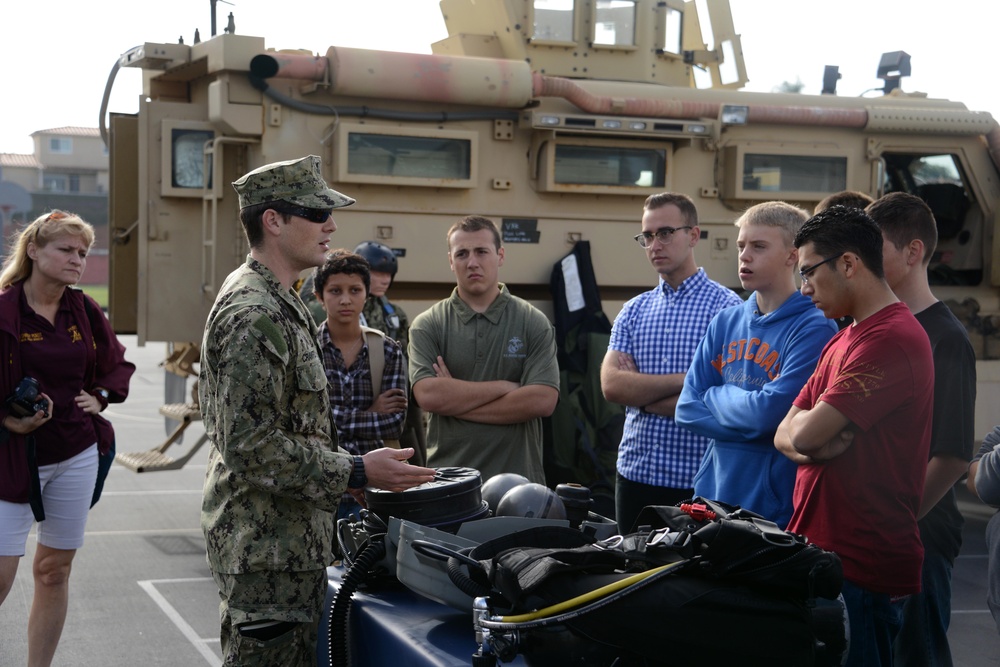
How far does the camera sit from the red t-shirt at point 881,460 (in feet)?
9.23

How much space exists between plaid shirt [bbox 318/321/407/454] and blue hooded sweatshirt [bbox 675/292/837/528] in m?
1.31

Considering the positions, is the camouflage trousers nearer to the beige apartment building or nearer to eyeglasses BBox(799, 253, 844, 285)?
eyeglasses BBox(799, 253, 844, 285)

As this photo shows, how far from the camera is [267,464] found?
2.69 m

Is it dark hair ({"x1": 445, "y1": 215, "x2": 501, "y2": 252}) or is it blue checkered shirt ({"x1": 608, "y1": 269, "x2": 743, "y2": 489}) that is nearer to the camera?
blue checkered shirt ({"x1": 608, "y1": 269, "x2": 743, "y2": 489})

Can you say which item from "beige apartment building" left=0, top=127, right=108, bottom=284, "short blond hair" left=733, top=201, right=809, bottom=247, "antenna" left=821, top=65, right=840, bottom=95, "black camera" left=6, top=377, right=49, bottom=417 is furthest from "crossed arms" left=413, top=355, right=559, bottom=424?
"beige apartment building" left=0, top=127, right=108, bottom=284

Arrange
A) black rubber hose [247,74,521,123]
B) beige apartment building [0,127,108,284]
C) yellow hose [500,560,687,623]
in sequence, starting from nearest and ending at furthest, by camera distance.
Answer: yellow hose [500,560,687,623]
black rubber hose [247,74,521,123]
beige apartment building [0,127,108,284]

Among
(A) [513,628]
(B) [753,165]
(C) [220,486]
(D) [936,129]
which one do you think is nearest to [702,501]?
(A) [513,628]

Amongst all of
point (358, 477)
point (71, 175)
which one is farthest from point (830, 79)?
point (71, 175)

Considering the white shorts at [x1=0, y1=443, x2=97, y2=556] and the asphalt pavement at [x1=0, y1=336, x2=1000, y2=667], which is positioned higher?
the white shorts at [x1=0, y1=443, x2=97, y2=556]

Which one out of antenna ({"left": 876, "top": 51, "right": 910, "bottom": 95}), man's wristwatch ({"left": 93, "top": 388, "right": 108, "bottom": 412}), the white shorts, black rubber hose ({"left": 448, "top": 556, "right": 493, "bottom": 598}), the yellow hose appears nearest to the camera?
the yellow hose

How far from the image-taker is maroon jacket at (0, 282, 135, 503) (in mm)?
4203

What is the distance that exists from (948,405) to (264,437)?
2.01 m

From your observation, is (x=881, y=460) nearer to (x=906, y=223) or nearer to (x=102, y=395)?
(x=906, y=223)

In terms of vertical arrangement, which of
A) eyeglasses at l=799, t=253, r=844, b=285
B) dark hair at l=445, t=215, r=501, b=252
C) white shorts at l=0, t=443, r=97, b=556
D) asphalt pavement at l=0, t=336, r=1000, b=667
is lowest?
asphalt pavement at l=0, t=336, r=1000, b=667
